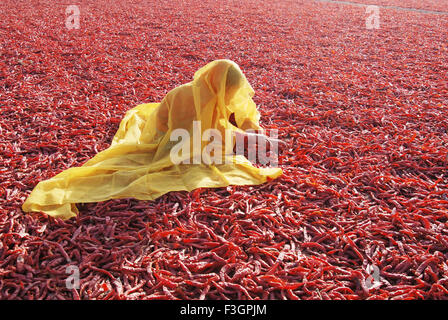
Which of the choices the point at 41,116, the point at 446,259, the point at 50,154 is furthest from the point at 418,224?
the point at 41,116

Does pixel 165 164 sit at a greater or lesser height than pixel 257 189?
greater

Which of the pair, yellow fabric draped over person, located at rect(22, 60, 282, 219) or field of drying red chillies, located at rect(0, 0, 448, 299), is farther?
yellow fabric draped over person, located at rect(22, 60, 282, 219)

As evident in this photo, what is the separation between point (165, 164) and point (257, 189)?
1.11 metres

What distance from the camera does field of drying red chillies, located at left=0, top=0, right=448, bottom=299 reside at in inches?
117

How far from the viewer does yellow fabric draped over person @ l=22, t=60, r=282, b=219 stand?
12.1ft

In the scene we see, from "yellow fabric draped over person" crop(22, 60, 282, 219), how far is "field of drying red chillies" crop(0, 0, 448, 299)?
0.45ft

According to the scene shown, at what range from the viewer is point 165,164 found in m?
4.05

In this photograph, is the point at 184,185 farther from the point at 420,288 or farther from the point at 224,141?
the point at 420,288

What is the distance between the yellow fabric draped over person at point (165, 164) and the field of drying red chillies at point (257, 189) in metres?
0.14

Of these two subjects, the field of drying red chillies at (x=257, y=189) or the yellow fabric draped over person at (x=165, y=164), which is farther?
the yellow fabric draped over person at (x=165, y=164)

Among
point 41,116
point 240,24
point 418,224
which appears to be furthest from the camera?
point 240,24

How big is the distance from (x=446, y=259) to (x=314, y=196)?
4.52 feet

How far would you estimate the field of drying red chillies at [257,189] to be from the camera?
9.79ft
